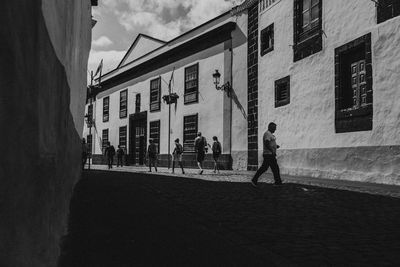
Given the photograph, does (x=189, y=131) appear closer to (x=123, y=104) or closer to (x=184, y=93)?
(x=184, y=93)

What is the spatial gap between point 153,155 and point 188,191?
10.1 metres

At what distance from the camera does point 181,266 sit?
146 inches

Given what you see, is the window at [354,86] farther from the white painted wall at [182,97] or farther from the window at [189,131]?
the window at [189,131]

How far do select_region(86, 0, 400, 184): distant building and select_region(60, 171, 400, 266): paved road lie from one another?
3.48 meters

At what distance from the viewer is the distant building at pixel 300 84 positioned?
11.3 meters

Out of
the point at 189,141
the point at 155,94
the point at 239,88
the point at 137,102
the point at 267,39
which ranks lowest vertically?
the point at 189,141

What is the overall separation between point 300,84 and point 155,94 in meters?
13.8

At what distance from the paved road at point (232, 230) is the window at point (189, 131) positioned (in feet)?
46.1

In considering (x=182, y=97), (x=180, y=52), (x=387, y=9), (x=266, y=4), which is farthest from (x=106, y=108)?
(x=387, y=9)

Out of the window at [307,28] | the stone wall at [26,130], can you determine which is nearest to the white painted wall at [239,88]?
the window at [307,28]

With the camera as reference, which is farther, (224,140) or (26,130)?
(224,140)

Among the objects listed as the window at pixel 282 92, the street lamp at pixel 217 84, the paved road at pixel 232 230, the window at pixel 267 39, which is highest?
the window at pixel 267 39

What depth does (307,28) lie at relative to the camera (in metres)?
14.7

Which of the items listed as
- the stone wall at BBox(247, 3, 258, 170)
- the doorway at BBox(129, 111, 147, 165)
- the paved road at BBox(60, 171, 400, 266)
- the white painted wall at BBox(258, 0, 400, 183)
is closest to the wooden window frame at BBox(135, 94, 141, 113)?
the doorway at BBox(129, 111, 147, 165)
